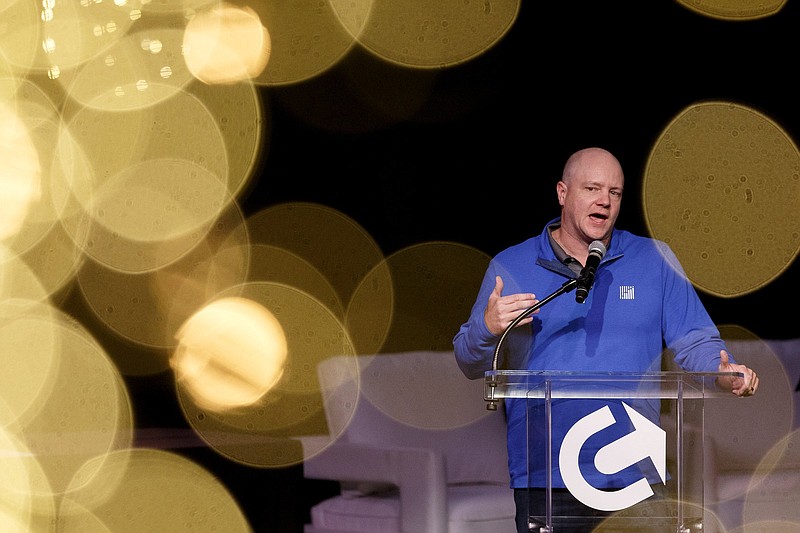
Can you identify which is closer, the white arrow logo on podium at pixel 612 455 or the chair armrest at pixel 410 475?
the white arrow logo on podium at pixel 612 455

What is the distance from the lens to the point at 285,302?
204 inches

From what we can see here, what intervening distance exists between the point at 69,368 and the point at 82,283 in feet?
1.54

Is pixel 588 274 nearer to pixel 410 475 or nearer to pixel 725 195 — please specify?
pixel 410 475

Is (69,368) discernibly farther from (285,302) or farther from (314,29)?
(314,29)

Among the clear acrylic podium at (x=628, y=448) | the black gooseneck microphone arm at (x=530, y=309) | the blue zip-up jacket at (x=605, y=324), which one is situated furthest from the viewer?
the blue zip-up jacket at (x=605, y=324)

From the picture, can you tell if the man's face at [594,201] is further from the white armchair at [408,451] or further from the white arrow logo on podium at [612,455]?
the white armchair at [408,451]

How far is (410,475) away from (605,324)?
1.21 meters

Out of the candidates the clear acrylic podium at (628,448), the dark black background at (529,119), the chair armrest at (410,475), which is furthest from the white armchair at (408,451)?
the clear acrylic podium at (628,448)

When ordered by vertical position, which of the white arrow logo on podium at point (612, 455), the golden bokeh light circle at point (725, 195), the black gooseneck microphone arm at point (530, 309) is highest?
the golden bokeh light circle at point (725, 195)

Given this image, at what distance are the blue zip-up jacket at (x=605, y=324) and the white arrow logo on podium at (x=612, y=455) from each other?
0.64 m

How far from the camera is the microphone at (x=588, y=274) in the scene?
209cm

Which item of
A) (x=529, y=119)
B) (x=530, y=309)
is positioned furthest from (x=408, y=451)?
(x=529, y=119)

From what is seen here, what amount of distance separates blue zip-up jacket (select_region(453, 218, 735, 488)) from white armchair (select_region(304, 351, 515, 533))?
972mm

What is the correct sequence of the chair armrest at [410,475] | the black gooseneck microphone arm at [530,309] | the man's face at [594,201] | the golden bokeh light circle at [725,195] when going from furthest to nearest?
the golden bokeh light circle at [725,195]
the chair armrest at [410,475]
the man's face at [594,201]
the black gooseneck microphone arm at [530,309]
